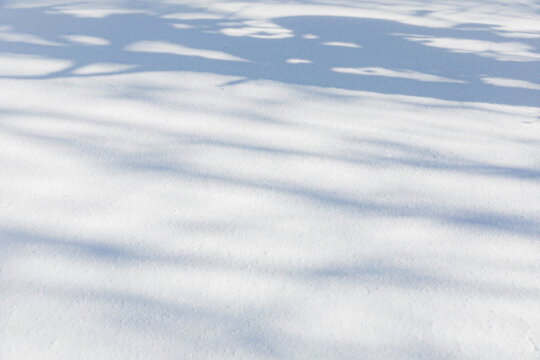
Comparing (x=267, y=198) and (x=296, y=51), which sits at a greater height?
(x=296, y=51)

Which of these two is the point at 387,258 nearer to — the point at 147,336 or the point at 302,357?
the point at 302,357

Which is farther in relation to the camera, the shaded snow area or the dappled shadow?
the dappled shadow

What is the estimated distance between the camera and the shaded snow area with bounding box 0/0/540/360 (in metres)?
1.75

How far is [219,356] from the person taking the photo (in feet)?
5.40

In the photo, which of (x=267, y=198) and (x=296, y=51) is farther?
(x=296, y=51)

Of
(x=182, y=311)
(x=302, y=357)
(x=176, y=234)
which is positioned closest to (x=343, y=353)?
(x=302, y=357)

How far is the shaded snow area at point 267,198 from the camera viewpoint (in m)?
1.75

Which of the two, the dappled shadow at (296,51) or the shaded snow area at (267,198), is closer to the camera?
the shaded snow area at (267,198)

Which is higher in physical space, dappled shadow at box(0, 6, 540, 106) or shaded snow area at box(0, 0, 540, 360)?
dappled shadow at box(0, 6, 540, 106)

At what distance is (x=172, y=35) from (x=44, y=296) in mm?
2954

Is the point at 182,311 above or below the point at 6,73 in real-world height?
below

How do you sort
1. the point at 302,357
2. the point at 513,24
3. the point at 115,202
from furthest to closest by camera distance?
the point at 513,24 < the point at 115,202 < the point at 302,357

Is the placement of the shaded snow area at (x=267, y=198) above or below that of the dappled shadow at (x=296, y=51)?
below

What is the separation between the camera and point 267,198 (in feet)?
7.86
